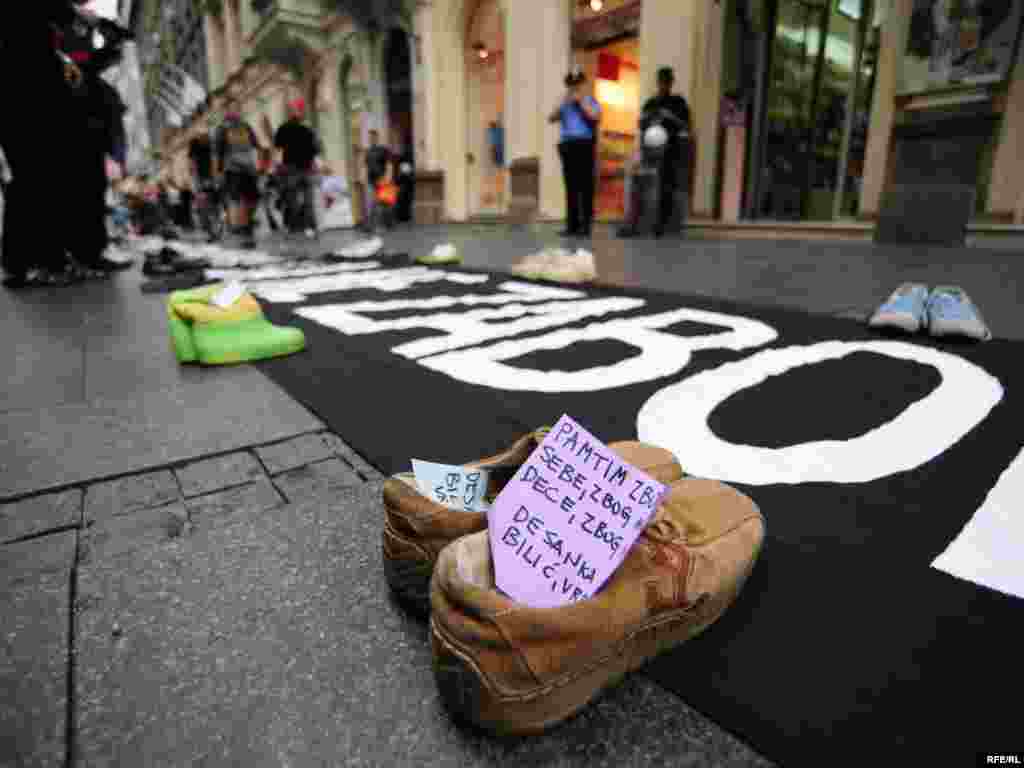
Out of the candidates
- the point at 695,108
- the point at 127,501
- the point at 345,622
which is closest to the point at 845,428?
the point at 345,622

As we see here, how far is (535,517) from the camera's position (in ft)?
2.60

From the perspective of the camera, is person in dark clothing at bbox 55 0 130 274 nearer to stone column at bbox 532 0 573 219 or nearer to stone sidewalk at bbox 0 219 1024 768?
stone sidewalk at bbox 0 219 1024 768

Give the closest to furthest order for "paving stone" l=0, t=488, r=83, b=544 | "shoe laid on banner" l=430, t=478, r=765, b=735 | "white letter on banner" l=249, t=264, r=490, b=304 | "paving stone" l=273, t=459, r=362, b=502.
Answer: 1. "shoe laid on banner" l=430, t=478, r=765, b=735
2. "paving stone" l=0, t=488, r=83, b=544
3. "paving stone" l=273, t=459, r=362, b=502
4. "white letter on banner" l=249, t=264, r=490, b=304

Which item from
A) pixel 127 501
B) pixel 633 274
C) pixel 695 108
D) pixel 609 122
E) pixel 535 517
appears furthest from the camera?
pixel 609 122

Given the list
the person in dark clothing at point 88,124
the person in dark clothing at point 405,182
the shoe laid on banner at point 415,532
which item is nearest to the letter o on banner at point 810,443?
the shoe laid on banner at point 415,532

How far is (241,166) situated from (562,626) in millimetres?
10191

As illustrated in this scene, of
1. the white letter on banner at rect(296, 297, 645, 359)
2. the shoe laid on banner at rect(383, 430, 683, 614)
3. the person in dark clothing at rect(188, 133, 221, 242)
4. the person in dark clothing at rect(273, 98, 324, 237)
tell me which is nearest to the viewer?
the shoe laid on banner at rect(383, 430, 683, 614)

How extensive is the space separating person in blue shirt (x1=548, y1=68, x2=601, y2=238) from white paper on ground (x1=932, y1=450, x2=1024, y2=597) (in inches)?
292

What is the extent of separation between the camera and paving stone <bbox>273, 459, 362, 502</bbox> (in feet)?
4.03

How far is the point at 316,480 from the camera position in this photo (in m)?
1.29

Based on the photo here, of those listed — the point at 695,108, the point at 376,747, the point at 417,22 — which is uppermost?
the point at 417,22

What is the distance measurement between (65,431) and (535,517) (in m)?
1.46

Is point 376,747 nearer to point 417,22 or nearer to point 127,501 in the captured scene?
point 127,501

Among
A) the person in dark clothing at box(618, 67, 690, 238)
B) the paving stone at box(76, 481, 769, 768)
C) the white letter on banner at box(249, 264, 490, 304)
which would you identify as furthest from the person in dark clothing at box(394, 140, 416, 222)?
the paving stone at box(76, 481, 769, 768)
